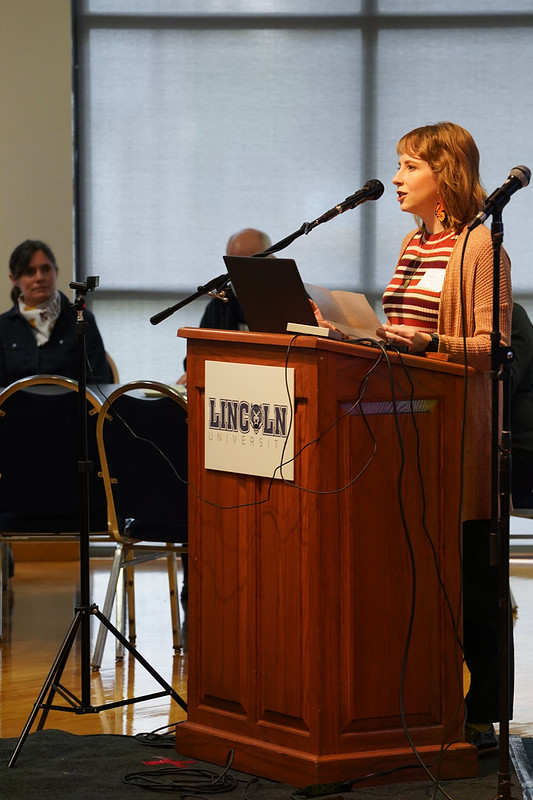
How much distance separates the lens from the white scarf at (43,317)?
5.25 meters

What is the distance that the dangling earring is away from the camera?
115 inches

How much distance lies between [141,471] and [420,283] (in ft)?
4.93

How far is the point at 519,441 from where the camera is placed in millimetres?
3203

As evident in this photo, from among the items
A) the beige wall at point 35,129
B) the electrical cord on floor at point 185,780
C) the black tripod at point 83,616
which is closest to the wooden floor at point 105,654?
the black tripod at point 83,616

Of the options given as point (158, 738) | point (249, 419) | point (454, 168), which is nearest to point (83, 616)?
point (158, 738)

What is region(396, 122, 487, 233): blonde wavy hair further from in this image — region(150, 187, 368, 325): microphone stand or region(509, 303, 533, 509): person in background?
region(509, 303, 533, 509): person in background

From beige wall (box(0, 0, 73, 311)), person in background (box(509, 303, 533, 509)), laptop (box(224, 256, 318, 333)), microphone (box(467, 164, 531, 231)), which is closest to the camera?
microphone (box(467, 164, 531, 231))

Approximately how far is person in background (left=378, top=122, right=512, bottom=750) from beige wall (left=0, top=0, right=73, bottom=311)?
11.0 ft

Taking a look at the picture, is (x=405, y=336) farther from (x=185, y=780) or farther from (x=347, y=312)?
(x=185, y=780)

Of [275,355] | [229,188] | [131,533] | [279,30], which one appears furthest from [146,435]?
[279,30]

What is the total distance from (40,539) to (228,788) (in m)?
1.81

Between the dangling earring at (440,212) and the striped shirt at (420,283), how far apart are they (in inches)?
1.6

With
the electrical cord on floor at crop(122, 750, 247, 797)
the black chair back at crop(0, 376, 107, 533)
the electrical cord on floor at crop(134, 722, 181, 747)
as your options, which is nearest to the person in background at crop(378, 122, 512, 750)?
the electrical cord on floor at crop(122, 750, 247, 797)

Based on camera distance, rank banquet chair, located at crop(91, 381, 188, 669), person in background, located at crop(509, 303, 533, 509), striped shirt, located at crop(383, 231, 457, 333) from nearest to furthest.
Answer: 1. striped shirt, located at crop(383, 231, 457, 333)
2. person in background, located at crop(509, 303, 533, 509)
3. banquet chair, located at crop(91, 381, 188, 669)
